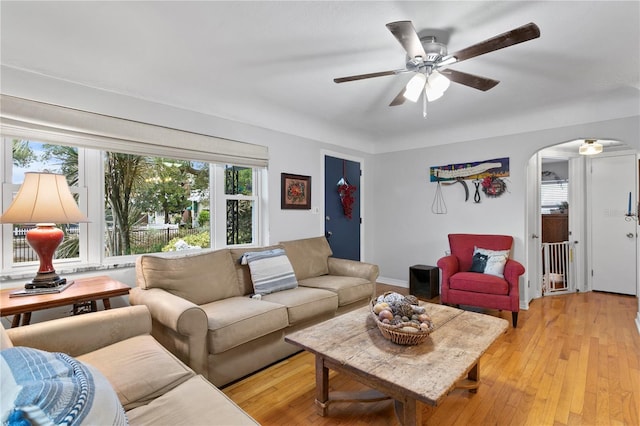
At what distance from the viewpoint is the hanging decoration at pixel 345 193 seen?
4.44 meters

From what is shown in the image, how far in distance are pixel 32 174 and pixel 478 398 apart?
125 inches

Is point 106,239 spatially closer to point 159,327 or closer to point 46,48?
point 159,327

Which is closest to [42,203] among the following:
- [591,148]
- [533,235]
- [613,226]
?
[533,235]

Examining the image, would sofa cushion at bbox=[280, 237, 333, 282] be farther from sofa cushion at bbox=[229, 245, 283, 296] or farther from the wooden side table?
the wooden side table

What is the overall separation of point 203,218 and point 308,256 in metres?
1.20

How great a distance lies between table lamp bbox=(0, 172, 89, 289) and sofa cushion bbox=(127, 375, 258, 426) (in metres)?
1.39

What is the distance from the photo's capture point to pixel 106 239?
8.46 ft

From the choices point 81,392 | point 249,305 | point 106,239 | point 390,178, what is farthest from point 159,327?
point 390,178

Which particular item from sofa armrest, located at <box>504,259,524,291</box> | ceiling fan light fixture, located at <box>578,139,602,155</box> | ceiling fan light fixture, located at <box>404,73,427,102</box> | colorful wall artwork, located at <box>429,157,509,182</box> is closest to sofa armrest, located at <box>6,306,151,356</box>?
ceiling fan light fixture, located at <box>404,73,427,102</box>

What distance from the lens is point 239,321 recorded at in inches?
82.4

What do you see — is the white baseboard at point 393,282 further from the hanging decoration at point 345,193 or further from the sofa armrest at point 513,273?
the sofa armrest at point 513,273

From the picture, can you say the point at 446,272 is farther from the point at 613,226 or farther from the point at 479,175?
the point at 613,226

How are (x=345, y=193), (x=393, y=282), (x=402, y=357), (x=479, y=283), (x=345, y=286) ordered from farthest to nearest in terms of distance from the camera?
1. (x=393, y=282)
2. (x=345, y=193)
3. (x=479, y=283)
4. (x=345, y=286)
5. (x=402, y=357)

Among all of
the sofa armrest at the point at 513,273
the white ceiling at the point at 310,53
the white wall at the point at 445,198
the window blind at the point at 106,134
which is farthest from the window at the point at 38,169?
the sofa armrest at the point at 513,273
